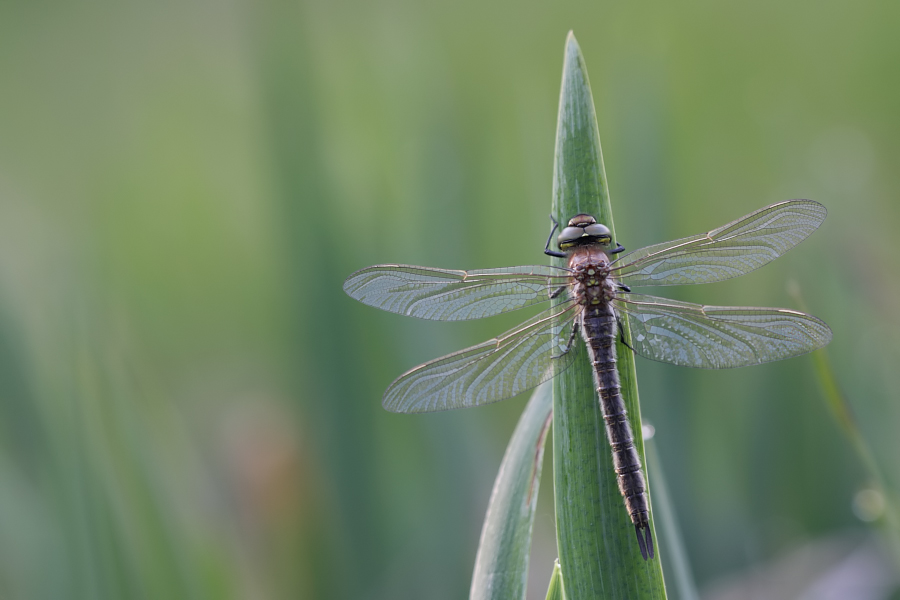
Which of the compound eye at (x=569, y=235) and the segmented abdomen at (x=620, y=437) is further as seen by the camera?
the compound eye at (x=569, y=235)

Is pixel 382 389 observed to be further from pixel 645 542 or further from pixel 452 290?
pixel 645 542

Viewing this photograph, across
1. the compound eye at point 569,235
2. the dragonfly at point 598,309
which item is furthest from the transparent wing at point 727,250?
the compound eye at point 569,235

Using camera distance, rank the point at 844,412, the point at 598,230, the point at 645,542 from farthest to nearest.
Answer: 1. the point at 844,412
2. the point at 598,230
3. the point at 645,542

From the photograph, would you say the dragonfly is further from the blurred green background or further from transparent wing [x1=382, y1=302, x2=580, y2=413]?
the blurred green background

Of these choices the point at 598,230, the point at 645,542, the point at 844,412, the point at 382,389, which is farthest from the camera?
the point at 382,389

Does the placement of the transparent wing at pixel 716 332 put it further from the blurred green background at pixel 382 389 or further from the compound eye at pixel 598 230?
the blurred green background at pixel 382 389

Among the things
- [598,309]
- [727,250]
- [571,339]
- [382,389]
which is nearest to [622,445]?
[571,339]

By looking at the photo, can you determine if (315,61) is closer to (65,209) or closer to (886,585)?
(886,585)
